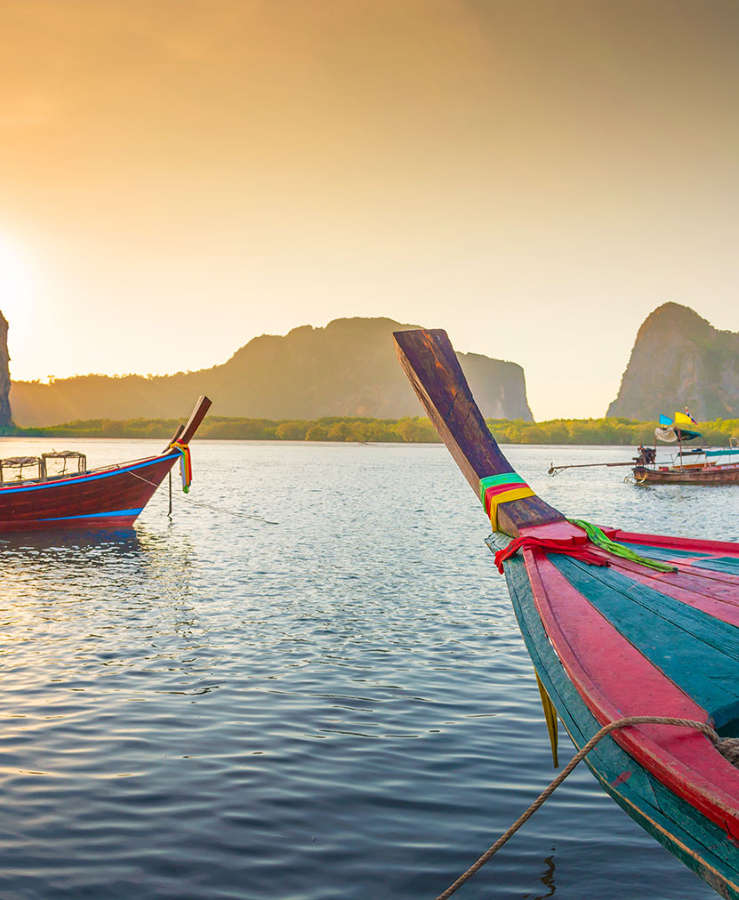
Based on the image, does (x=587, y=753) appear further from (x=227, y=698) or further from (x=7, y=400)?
(x=7, y=400)

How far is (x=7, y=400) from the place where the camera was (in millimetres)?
183750

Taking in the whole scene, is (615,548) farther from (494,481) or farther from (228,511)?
(228,511)

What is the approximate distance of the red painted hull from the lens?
79.3 feet

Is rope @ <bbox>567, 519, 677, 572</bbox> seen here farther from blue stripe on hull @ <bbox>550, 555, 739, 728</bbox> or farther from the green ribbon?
the green ribbon

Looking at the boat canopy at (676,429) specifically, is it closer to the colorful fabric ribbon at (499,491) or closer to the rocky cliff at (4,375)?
the colorful fabric ribbon at (499,491)

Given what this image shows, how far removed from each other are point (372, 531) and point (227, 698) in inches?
742

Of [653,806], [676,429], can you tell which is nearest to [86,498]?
[653,806]

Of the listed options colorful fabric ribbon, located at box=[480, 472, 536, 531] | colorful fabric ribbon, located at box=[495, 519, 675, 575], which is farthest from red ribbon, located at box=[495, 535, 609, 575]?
colorful fabric ribbon, located at box=[480, 472, 536, 531]

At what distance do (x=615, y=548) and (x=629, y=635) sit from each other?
1.78m

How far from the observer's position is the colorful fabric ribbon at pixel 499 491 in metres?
6.49

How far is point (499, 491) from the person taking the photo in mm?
Result: 6539

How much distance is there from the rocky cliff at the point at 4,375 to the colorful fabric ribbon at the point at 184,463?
174 metres

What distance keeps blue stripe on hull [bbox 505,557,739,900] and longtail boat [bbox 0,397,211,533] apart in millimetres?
20813

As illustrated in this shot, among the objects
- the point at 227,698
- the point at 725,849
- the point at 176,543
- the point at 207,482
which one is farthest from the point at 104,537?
the point at 207,482
